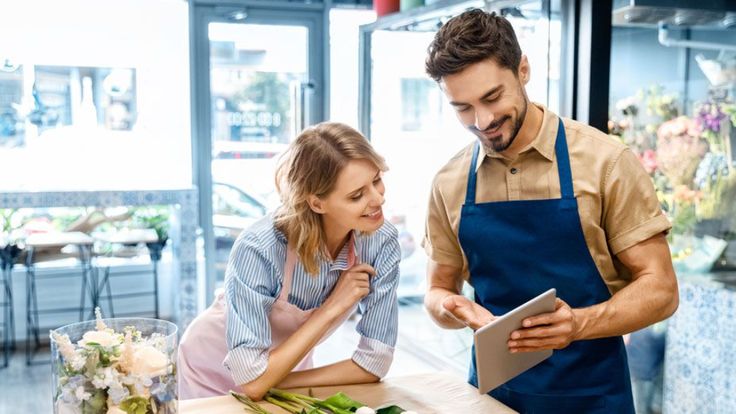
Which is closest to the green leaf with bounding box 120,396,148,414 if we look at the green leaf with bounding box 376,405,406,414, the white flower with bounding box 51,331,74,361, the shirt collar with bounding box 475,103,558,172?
the white flower with bounding box 51,331,74,361

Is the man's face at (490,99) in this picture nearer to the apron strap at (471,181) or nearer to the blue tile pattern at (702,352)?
the apron strap at (471,181)

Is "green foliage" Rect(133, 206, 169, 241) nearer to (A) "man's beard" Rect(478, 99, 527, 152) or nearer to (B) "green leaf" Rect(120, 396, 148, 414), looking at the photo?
(A) "man's beard" Rect(478, 99, 527, 152)

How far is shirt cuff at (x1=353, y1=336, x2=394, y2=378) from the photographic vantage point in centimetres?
179

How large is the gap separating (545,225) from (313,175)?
0.55 meters

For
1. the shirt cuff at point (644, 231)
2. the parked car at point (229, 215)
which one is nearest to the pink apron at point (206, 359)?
the shirt cuff at point (644, 231)

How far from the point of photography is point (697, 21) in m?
2.81

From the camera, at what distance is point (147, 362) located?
127 cm

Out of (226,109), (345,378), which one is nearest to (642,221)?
(345,378)

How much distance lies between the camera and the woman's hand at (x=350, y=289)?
5.89 feet

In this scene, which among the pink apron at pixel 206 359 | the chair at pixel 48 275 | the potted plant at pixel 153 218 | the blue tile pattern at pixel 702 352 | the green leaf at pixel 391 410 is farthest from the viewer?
the potted plant at pixel 153 218

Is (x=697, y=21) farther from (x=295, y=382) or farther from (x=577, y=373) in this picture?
(x=295, y=382)

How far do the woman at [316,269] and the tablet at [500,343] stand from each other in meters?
0.39

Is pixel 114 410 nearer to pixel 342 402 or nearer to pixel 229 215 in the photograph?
pixel 342 402

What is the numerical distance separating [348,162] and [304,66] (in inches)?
161
